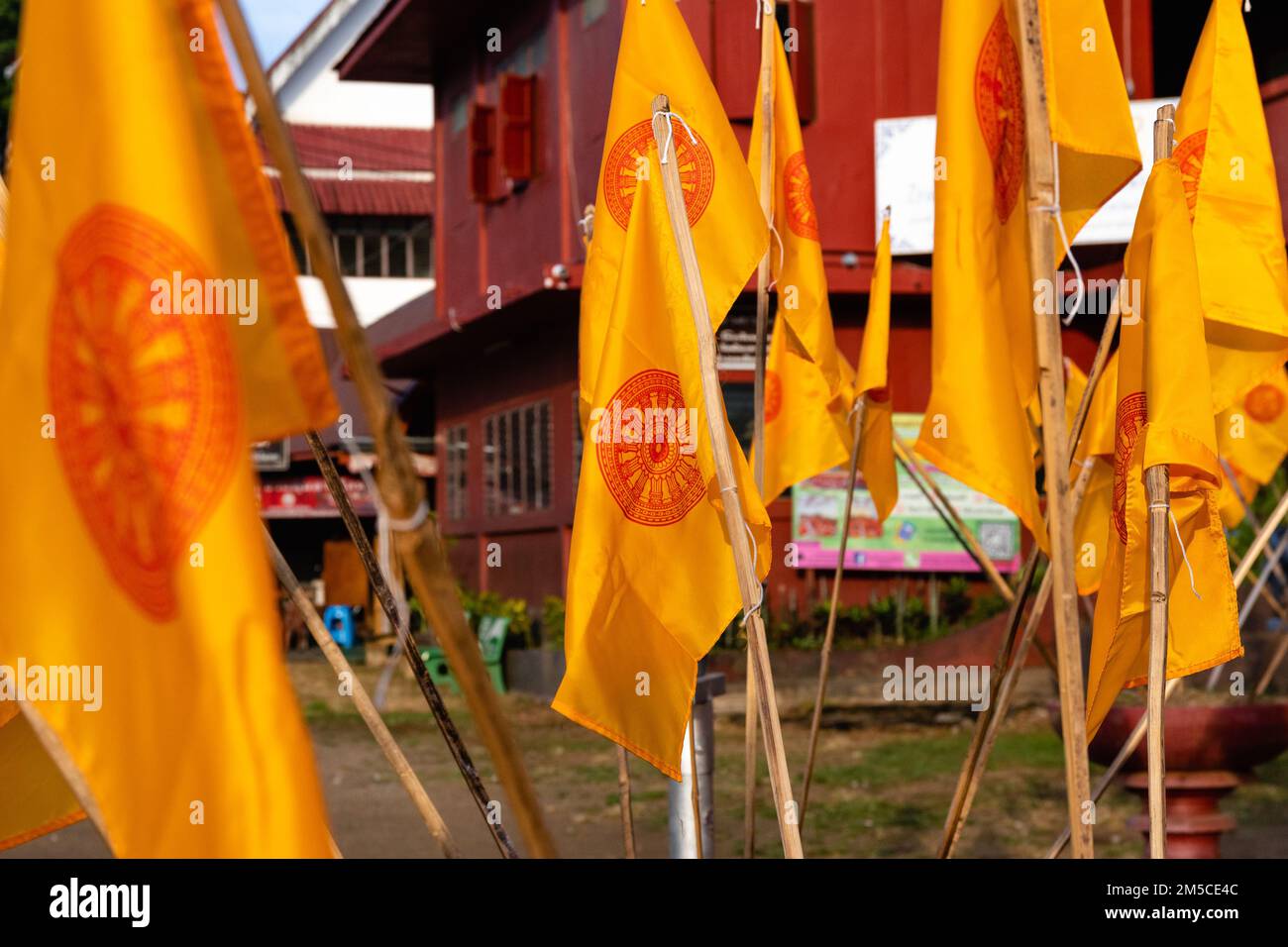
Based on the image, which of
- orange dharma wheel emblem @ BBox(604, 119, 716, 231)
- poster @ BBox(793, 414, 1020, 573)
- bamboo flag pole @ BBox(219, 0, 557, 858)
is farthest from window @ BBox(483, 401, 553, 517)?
bamboo flag pole @ BBox(219, 0, 557, 858)

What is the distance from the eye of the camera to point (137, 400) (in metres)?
1.97

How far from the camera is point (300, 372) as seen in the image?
216cm

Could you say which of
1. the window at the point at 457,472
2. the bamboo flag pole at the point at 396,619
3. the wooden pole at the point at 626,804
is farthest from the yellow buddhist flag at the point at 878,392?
the window at the point at 457,472

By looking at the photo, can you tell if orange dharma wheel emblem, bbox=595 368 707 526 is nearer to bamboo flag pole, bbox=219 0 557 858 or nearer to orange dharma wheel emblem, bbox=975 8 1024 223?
orange dharma wheel emblem, bbox=975 8 1024 223

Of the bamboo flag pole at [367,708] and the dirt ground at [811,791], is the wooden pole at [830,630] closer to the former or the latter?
the bamboo flag pole at [367,708]

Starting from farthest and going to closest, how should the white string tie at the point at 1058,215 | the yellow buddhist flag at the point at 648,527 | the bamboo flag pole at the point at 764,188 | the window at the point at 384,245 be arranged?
the window at the point at 384,245 → the bamboo flag pole at the point at 764,188 → the yellow buddhist flag at the point at 648,527 → the white string tie at the point at 1058,215

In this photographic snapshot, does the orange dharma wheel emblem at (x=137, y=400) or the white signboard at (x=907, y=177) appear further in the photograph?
the white signboard at (x=907, y=177)

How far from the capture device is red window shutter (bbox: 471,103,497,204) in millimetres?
15734

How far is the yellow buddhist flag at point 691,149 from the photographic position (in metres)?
3.50

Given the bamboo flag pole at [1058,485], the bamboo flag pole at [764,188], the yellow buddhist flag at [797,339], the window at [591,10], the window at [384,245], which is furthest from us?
the window at [384,245]

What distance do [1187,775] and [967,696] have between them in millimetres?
6162

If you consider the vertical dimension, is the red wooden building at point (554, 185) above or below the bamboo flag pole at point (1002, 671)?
above

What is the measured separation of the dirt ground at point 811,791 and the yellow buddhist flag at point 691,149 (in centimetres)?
441

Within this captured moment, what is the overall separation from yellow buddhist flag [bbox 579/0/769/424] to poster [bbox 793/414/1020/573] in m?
9.62
